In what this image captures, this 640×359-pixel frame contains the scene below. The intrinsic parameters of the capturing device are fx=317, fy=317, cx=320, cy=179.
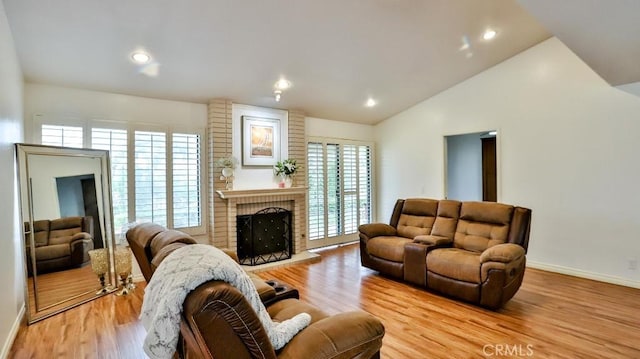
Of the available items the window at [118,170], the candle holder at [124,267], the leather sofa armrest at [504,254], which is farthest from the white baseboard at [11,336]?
the leather sofa armrest at [504,254]

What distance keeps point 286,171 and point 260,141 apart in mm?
645

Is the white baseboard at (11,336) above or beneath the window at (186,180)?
beneath

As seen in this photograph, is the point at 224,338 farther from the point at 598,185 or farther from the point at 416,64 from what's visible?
the point at 598,185

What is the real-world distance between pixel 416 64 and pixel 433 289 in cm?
305

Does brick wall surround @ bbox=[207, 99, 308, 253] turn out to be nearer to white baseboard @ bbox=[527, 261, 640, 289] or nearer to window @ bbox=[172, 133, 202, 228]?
window @ bbox=[172, 133, 202, 228]

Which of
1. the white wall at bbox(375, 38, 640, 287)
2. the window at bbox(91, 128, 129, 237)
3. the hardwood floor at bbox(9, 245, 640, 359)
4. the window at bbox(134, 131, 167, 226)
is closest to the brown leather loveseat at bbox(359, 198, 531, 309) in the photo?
the hardwood floor at bbox(9, 245, 640, 359)

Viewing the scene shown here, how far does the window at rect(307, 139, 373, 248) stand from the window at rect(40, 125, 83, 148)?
11.0 feet

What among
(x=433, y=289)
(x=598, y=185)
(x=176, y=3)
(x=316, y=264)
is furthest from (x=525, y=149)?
(x=176, y=3)

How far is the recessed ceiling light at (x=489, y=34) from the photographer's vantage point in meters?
3.96

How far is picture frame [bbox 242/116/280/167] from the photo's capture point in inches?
197

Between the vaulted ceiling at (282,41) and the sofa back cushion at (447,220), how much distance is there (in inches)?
80.9

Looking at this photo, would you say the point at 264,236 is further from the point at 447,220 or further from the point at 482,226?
the point at 482,226

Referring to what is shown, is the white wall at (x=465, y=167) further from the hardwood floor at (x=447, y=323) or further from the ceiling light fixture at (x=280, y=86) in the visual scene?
the ceiling light fixture at (x=280, y=86)

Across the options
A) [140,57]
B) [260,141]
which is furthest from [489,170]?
[140,57]
